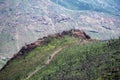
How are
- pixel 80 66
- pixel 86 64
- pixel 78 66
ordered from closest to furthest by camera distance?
pixel 86 64 → pixel 80 66 → pixel 78 66

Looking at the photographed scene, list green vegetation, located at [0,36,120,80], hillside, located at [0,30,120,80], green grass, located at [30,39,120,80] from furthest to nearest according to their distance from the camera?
1. hillside, located at [0,30,120,80]
2. green vegetation, located at [0,36,120,80]
3. green grass, located at [30,39,120,80]

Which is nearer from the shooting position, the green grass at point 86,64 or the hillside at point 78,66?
the green grass at point 86,64

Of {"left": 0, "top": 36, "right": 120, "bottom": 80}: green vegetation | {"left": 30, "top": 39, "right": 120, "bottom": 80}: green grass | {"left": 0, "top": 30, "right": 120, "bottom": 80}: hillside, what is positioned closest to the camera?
{"left": 30, "top": 39, "right": 120, "bottom": 80}: green grass

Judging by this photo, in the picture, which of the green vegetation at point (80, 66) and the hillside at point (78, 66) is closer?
the green vegetation at point (80, 66)

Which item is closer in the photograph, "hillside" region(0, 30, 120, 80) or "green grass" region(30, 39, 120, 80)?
"green grass" region(30, 39, 120, 80)

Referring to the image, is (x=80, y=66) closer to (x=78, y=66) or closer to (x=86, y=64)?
(x=78, y=66)

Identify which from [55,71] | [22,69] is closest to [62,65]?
[55,71]

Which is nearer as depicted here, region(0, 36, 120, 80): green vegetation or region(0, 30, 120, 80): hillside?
region(0, 36, 120, 80): green vegetation

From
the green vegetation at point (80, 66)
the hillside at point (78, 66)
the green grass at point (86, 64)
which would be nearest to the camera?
the green grass at point (86, 64)

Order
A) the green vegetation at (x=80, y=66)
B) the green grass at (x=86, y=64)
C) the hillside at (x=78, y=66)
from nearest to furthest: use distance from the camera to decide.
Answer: the green grass at (x=86, y=64) → the green vegetation at (x=80, y=66) → the hillside at (x=78, y=66)

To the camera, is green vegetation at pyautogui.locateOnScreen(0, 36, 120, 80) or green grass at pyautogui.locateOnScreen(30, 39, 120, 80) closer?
green grass at pyautogui.locateOnScreen(30, 39, 120, 80)

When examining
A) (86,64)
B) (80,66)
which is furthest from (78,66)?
(86,64)

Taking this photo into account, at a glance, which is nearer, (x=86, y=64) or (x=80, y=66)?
(x=86, y=64)
